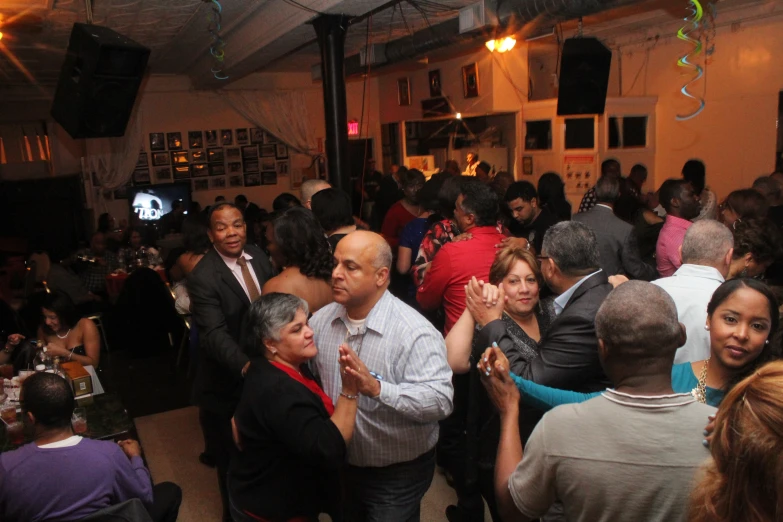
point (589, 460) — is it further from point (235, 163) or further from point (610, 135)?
point (235, 163)

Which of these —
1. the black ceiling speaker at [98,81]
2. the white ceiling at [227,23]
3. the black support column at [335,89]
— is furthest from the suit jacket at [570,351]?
the black support column at [335,89]

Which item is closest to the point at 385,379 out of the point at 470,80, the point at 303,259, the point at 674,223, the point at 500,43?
the point at 303,259

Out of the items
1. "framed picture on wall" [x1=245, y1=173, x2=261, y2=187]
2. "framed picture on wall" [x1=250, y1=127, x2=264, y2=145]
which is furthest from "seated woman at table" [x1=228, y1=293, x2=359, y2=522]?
"framed picture on wall" [x1=250, y1=127, x2=264, y2=145]

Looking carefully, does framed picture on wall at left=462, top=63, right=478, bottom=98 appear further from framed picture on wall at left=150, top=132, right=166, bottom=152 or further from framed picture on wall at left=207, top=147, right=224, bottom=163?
framed picture on wall at left=150, top=132, right=166, bottom=152

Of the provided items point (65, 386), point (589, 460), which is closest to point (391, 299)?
point (589, 460)

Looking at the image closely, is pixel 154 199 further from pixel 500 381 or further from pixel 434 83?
pixel 500 381

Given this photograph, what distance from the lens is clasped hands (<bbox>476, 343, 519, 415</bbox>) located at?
1689 mm

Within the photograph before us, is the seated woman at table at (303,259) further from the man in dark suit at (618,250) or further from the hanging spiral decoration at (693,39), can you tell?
the hanging spiral decoration at (693,39)

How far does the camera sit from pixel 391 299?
2152 millimetres

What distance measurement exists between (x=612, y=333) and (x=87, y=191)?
412 inches

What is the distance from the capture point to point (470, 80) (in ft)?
28.5

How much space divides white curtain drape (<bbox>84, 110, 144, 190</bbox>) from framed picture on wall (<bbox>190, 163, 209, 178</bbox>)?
Answer: 3.01 ft

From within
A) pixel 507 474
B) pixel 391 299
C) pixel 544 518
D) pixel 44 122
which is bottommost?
pixel 544 518

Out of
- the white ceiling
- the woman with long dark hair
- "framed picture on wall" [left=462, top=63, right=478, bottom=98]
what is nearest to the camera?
the woman with long dark hair
